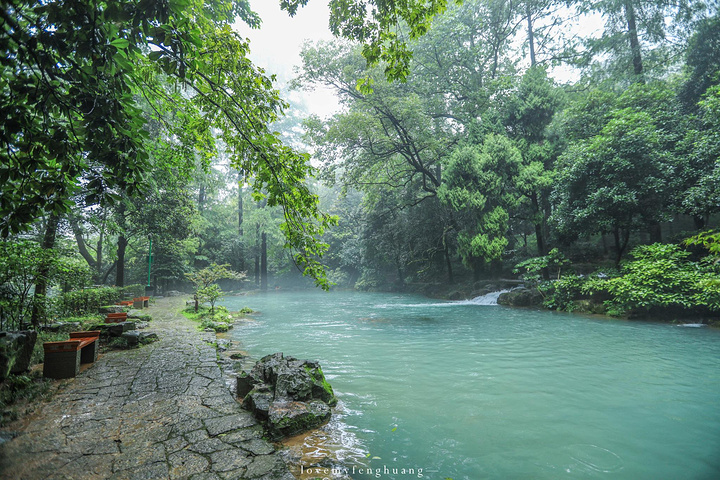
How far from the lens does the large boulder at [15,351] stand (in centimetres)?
366

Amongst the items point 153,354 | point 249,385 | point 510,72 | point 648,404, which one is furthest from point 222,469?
point 510,72

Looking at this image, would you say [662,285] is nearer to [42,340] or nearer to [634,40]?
[634,40]

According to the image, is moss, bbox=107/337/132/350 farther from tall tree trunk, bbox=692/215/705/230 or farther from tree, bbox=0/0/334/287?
tall tree trunk, bbox=692/215/705/230

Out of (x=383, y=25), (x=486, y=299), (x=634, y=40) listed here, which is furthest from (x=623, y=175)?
(x=383, y=25)

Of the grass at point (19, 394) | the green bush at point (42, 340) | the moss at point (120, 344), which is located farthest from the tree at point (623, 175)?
the green bush at point (42, 340)

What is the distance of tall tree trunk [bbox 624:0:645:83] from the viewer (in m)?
13.8

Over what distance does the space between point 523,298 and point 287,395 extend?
12154 mm

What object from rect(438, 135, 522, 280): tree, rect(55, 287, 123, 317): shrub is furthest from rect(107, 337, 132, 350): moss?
rect(438, 135, 522, 280): tree

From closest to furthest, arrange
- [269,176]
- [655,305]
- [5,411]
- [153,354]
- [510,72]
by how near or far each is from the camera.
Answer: [269,176], [5,411], [153,354], [655,305], [510,72]

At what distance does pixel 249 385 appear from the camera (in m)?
4.11

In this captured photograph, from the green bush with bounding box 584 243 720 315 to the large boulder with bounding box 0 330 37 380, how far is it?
13.3 metres

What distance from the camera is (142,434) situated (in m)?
2.91

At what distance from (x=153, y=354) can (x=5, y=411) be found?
243cm

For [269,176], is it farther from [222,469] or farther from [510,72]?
[510,72]
